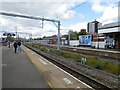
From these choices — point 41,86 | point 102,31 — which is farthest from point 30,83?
point 102,31

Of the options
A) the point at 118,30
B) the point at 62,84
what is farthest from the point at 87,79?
the point at 118,30

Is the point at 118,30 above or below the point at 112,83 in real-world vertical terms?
above

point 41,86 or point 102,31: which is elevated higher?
point 102,31

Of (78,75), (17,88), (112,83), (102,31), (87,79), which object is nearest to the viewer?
(17,88)

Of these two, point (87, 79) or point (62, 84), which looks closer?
point (62, 84)

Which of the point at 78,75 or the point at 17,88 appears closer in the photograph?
the point at 17,88

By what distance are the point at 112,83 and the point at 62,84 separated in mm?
2671

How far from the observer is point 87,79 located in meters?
13.8

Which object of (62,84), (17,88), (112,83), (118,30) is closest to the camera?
(17,88)

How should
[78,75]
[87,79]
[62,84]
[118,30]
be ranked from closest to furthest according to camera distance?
[62,84]
[87,79]
[78,75]
[118,30]

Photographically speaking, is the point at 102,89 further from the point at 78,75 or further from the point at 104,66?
the point at 104,66

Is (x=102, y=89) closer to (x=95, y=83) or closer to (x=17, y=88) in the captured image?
(x=95, y=83)

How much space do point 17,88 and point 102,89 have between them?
3.77 m

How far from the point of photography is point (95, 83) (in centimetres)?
1244
